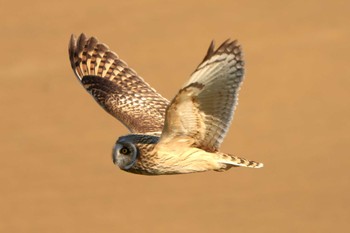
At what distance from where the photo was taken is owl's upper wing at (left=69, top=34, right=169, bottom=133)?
12117 mm

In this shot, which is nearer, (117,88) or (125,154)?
(125,154)

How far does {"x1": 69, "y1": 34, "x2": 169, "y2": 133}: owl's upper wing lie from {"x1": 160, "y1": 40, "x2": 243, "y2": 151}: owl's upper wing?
3.34 feet

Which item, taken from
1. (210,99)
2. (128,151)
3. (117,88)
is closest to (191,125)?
(210,99)

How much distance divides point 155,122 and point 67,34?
9.92 metres

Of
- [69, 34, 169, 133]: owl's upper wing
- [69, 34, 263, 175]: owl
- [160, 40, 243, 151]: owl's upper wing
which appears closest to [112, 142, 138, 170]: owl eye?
[69, 34, 263, 175]: owl

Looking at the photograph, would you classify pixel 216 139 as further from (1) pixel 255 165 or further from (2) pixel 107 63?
(2) pixel 107 63

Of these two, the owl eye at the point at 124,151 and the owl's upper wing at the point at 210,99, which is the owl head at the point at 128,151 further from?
the owl's upper wing at the point at 210,99

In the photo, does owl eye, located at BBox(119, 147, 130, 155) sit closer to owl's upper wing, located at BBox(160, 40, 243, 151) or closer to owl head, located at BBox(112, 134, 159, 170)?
owl head, located at BBox(112, 134, 159, 170)

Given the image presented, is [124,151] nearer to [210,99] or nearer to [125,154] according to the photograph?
[125,154]

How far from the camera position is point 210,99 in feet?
34.8

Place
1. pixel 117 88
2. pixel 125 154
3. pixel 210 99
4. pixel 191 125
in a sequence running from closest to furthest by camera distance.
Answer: pixel 210 99
pixel 191 125
pixel 125 154
pixel 117 88

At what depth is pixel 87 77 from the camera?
501 inches

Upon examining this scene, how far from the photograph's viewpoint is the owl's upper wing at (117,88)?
12117 mm

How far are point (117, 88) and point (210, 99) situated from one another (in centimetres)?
214
